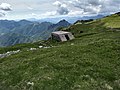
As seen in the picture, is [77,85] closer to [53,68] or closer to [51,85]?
[51,85]

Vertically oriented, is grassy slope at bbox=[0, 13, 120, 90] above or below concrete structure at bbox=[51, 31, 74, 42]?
above

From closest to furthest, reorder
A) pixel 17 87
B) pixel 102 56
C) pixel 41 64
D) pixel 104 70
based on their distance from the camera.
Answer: pixel 17 87
pixel 104 70
pixel 41 64
pixel 102 56

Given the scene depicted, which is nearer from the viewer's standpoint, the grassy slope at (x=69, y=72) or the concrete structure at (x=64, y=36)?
the grassy slope at (x=69, y=72)

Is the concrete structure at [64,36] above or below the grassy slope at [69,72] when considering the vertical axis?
below

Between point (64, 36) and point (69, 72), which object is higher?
point (69, 72)

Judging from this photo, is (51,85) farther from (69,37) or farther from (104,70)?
(69,37)

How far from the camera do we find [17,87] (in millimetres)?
32281

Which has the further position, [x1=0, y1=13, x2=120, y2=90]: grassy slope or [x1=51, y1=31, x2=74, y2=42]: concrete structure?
[x1=51, y1=31, x2=74, y2=42]: concrete structure

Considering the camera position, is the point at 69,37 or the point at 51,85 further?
the point at 69,37

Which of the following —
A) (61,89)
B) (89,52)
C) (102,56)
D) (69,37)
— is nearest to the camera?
(61,89)

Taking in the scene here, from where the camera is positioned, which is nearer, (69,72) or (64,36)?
→ (69,72)

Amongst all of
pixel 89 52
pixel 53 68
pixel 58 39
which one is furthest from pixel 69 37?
pixel 53 68

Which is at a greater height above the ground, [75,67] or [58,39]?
[75,67]

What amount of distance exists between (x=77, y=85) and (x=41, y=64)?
1062 cm
